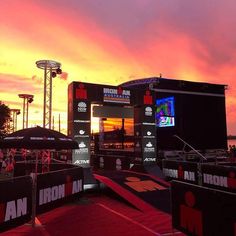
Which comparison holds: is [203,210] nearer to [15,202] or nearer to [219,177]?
[15,202]

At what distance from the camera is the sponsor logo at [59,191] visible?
8.23 metres

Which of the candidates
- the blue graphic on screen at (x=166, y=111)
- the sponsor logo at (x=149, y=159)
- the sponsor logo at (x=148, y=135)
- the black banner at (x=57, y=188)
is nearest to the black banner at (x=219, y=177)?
the black banner at (x=57, y=188)

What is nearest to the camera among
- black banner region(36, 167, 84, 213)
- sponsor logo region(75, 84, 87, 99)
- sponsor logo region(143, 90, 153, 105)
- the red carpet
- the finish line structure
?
the red carpet

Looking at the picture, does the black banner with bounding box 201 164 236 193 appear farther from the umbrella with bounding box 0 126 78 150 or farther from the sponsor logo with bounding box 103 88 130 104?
the sponsor logo with bounding box 103 88 130 104

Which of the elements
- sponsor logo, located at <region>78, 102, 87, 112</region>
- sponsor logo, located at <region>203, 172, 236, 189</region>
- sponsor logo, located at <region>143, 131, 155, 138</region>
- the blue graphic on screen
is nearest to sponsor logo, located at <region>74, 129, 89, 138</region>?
sponsor logo, located at <region>78, 102, 87, 112</region>

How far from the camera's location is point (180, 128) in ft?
127

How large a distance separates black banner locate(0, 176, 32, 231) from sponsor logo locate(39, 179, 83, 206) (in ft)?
2.70

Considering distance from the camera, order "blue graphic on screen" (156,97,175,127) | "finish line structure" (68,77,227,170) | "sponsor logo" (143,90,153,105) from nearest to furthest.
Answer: "finish line structure" (68,77,227,170)
"sponsor logo" (143,90,153,105)
"blue graphic on screen" (156,97,175,127)

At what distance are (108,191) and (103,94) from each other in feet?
16.6

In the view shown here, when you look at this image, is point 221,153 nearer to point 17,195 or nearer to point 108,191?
point 108,191

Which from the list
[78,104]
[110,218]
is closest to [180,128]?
[78,104]

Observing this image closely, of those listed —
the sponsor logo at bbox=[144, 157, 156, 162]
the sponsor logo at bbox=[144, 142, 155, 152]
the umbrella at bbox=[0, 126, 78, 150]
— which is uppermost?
the umbrella at bbox=[0, 126, 78, 150]

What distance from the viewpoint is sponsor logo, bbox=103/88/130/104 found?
15.9m

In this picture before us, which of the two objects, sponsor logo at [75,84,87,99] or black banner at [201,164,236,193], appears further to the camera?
sponsor logo at [75,84,87,99]
